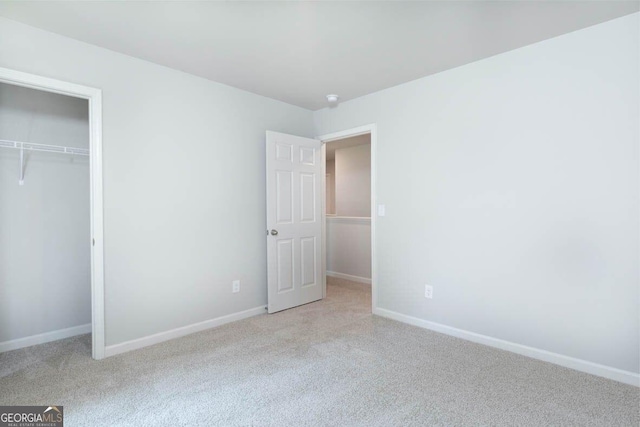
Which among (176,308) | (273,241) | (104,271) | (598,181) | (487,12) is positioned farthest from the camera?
(273,241)

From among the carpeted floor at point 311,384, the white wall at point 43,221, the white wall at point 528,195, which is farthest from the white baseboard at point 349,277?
the white wall at point 43,221

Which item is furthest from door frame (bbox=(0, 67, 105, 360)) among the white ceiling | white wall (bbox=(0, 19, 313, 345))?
the white ceiling

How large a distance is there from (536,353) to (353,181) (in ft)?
13.6

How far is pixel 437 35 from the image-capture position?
2.33 m

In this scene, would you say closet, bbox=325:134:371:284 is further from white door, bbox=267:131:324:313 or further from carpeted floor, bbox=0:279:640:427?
carpeted floor, bbox=0:279:640:427

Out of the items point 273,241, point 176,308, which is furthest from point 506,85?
point 176,308

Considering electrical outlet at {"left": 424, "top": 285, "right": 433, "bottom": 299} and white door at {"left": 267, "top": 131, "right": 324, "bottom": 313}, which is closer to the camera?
electrical outlet at {"left": 424, "top": 285, "right": 433, "bottom": 299}

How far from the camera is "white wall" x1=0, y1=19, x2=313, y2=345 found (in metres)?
2.52

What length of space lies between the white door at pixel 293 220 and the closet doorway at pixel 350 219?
9.7 inches

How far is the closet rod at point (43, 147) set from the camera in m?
2.57

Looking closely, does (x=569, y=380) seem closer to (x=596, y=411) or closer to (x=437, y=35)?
(x=596, y=411)

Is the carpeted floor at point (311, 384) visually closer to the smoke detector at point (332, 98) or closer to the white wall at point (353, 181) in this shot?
the smoke detector at point (332, 98)

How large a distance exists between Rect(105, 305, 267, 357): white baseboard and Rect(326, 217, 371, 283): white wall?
6.26ft

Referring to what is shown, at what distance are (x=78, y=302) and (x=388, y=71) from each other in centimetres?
353
